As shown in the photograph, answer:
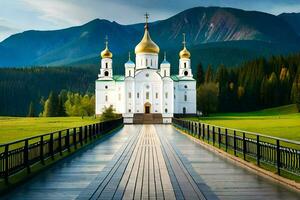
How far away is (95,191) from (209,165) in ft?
21.2

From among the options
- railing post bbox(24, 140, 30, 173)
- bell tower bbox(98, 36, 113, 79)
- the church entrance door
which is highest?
bell tower bbox(98, 36, 113, 79)

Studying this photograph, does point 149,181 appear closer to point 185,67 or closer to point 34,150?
point 34,150

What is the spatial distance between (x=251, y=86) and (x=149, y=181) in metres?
118

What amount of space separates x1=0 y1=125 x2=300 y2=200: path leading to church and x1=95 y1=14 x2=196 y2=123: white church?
71739 mm

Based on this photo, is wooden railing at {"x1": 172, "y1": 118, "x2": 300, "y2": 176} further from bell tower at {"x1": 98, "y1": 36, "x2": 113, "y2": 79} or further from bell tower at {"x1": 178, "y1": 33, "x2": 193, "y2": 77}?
bell tower at {"x1": 98, "y1": 36, "x2": 113, "y2": 79}

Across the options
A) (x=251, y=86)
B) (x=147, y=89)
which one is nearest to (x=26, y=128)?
(x=147, y=89)

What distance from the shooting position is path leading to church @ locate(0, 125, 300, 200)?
11172mm

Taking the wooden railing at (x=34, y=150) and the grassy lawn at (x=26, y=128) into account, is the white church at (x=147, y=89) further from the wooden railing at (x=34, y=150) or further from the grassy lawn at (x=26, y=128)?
the wooden railing at (x=34, y=150)

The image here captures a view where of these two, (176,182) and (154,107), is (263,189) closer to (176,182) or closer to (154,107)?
(176,182)

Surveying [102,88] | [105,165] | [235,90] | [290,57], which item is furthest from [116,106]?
[105,165]

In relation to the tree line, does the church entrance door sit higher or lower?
lower

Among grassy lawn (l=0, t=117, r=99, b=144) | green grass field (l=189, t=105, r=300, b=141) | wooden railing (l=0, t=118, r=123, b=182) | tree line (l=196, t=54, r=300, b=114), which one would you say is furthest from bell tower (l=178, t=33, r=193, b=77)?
wooden railing (l=0, t=118, r=123, b=182)

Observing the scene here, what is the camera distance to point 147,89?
317ft

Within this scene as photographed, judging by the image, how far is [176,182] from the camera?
13.0 m
